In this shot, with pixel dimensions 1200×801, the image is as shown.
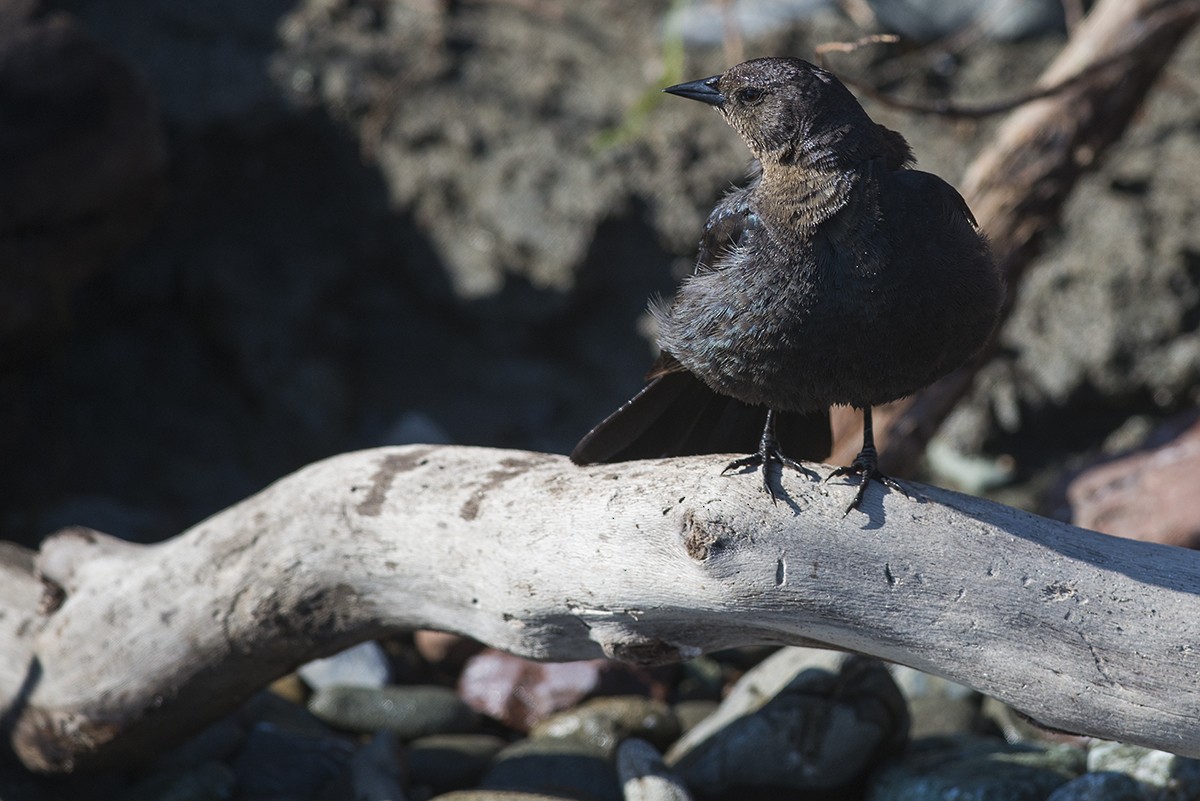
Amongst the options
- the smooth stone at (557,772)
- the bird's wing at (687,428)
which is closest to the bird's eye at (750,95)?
the bird's wing at (687,428)

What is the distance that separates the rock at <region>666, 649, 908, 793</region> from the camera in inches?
153

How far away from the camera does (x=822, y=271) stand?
9.57 feet

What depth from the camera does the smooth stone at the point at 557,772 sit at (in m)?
4.07

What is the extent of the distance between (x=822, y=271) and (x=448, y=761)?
7.69 feet

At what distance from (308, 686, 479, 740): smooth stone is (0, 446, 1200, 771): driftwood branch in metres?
0.85

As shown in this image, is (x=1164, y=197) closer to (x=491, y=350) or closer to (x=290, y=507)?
(x=491, y=350)

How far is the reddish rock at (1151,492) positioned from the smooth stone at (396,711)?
263 cm

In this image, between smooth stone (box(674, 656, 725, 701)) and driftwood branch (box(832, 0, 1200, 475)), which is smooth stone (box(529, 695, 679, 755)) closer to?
smooth stone (box(674, 656, 725, 701))

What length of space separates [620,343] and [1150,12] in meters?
2.83

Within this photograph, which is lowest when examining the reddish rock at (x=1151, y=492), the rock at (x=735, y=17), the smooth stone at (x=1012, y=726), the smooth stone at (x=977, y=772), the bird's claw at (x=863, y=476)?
the smooth stone at (x=1012, y=726)

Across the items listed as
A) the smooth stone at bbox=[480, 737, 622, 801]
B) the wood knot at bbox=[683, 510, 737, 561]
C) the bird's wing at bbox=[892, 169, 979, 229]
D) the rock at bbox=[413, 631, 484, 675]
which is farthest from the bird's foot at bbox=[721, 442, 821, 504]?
the rock at bbox=[413, 631, 484, 675]

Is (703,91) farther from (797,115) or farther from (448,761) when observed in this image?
(448,761)

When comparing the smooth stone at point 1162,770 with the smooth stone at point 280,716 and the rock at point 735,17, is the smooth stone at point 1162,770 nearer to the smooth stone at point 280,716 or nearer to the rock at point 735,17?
the smooth stone at point 280,716

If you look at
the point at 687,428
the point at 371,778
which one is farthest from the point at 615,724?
the point at 687,428
